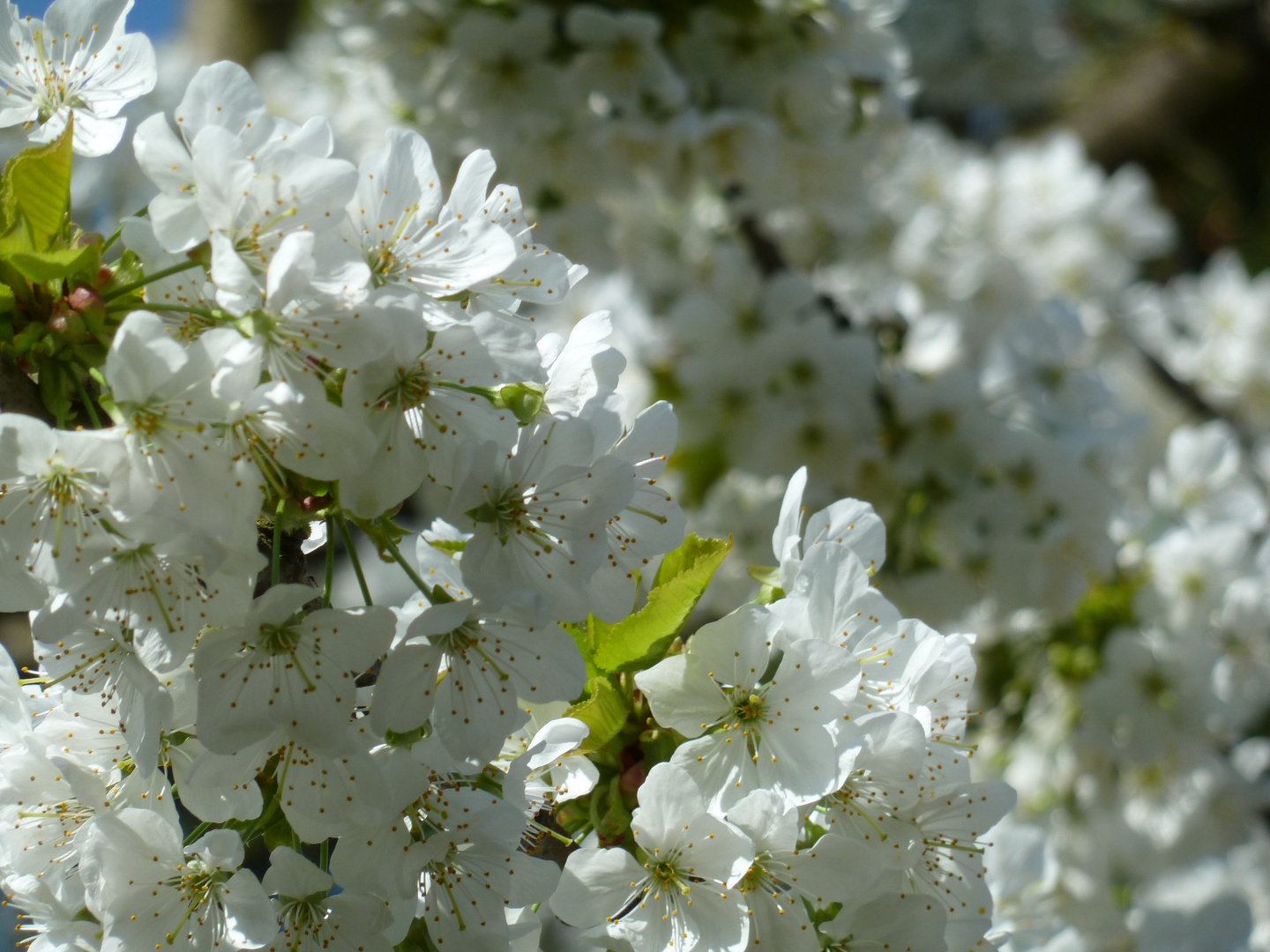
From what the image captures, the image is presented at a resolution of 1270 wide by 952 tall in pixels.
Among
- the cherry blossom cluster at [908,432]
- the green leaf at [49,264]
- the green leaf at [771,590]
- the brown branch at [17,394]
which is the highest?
the green leaf at [49,264]

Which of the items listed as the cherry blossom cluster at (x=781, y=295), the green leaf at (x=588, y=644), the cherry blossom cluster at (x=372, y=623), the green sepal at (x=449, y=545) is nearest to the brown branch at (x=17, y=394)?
the cherry blossom cluster at (x=372, y=623)

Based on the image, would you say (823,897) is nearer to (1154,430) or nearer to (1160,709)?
(1160,709)

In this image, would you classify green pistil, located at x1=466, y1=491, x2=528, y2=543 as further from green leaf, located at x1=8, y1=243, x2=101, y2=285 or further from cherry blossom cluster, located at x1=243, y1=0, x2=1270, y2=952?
cherry blossom cluster, located at x1=243, y1=0, x2=1270, y2=952

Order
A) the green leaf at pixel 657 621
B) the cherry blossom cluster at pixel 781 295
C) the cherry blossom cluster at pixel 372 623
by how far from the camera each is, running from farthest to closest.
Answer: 1. the cherry blossom cluster at pixel 781 295
2. the green leaf at pixel 657 621
3. the cherry blossom cluster at pixel 372 623

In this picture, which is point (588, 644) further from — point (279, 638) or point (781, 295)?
point (781, 295)

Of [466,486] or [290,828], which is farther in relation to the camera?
[290,828]

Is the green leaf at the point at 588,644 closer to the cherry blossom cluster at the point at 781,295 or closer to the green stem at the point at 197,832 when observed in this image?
the green stem at the point at 197,832

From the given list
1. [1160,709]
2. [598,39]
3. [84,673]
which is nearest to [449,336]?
[84,673]

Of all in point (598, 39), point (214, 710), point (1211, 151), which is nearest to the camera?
point (214, 710)
